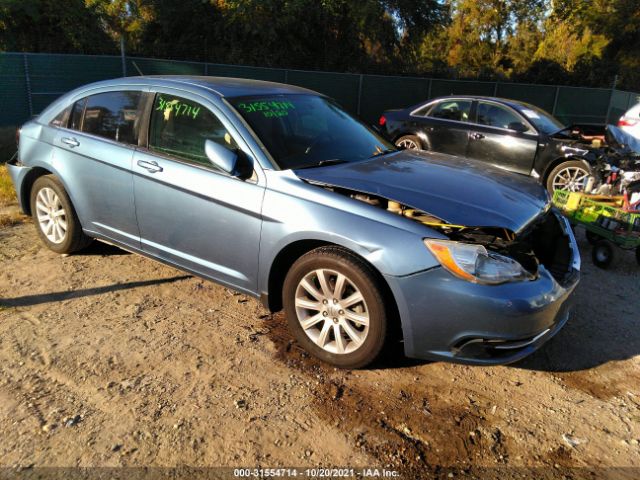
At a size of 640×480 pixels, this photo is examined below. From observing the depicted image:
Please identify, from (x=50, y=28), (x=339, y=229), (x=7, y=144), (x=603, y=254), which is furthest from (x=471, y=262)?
(x=50, y=28)

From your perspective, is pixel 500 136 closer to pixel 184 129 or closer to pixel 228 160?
pixel 184 129

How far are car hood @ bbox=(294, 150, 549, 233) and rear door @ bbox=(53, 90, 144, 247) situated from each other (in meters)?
1.55

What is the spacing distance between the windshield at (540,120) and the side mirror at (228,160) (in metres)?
6.40

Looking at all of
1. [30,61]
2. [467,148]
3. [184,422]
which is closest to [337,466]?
[184,422]

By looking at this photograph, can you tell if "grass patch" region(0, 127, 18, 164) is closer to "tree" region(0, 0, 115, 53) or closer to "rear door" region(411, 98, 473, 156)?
"tree" region(0, 0, 115, 53)

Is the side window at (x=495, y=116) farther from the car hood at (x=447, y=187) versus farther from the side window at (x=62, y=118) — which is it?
the side window at (x=62, y=118)

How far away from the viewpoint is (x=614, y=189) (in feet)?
20.7

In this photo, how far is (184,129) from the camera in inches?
152

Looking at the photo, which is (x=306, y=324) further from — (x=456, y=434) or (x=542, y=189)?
(x=542, y=189)

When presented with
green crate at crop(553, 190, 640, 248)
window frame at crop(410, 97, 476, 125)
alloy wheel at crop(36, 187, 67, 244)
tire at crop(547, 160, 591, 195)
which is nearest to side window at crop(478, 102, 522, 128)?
window frame at crop(410, 97, 476, 125)

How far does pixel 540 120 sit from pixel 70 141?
720 cm

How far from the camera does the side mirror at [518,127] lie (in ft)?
27.6

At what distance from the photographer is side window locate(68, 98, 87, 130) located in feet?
15.0

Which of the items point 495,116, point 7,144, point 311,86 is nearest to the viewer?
point 495,116
